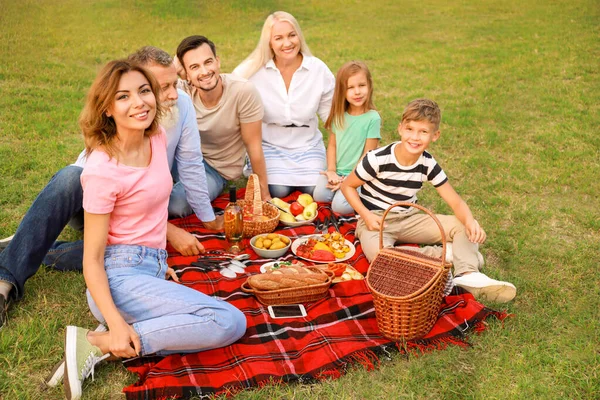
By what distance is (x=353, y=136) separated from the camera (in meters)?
5.53

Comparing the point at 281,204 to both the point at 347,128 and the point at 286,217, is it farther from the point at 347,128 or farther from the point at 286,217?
the point at 347,128

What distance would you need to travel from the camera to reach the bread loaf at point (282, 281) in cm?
380

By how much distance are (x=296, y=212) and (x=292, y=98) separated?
50.0 inches

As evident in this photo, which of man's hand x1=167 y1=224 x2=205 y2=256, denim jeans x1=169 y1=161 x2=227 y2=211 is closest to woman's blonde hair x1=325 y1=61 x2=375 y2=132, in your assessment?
denim jeans x1=169 y1=161 x2=227 y2=211

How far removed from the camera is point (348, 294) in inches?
A: 158

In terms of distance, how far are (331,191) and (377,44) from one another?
8.88 meters

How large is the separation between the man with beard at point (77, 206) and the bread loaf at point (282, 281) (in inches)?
33.2

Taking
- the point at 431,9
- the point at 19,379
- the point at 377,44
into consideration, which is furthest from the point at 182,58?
the point at 431,9

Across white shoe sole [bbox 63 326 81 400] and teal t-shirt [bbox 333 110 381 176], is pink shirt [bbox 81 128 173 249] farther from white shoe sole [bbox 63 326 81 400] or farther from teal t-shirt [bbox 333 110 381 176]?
teal t-shirt [bbox 333 110 381 176]

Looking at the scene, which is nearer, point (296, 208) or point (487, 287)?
point (487, 287)

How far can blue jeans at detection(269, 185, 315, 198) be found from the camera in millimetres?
5711

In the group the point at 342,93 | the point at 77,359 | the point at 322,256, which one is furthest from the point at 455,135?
the point at 77,359

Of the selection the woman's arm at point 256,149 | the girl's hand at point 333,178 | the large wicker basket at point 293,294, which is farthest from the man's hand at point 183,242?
the girl's hand at point 333,178

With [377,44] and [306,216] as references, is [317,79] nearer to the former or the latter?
[306,216]
